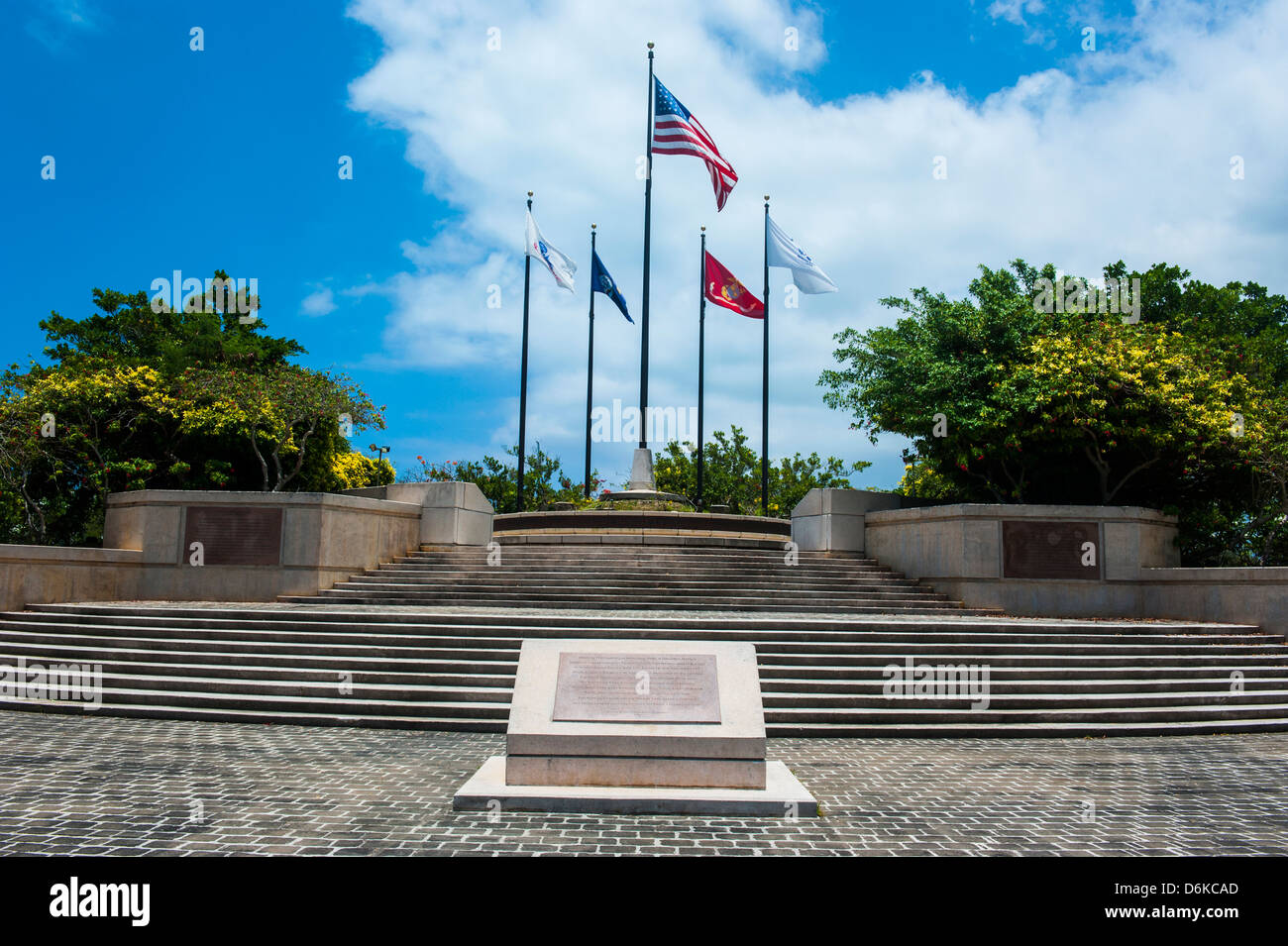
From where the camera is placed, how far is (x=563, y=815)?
5812mm

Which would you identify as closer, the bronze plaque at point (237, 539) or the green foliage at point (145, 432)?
the bronze plaque at point (237, 539)

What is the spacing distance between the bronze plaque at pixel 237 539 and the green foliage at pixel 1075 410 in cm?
1464

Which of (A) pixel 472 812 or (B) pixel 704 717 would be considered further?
(B) pixel 704 717

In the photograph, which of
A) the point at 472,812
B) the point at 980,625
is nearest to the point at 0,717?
the point at 472,812

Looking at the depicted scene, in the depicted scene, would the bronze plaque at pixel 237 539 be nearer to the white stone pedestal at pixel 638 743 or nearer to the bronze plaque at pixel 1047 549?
the white stone pedestal at pixel 638 743

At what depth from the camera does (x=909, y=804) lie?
6258 millimetres

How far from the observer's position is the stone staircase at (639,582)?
15.5 meters

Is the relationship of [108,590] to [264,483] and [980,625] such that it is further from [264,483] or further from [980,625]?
[980,625]

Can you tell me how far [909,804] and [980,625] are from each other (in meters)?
6.84

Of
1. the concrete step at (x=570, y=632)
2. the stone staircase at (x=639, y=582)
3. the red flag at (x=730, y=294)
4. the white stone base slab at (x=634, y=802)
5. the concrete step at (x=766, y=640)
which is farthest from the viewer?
the red flag at (x=730, y=294)

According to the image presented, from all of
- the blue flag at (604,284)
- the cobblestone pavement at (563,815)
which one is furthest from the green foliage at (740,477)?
the cobblestone pavement at (563,815)

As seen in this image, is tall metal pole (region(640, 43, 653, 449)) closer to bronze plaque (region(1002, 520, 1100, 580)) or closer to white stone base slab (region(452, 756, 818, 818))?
bronze plaque (region(1002, 520, 1100, 580))

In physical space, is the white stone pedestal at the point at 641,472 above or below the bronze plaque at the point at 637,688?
above

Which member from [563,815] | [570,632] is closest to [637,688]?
[563,815]
